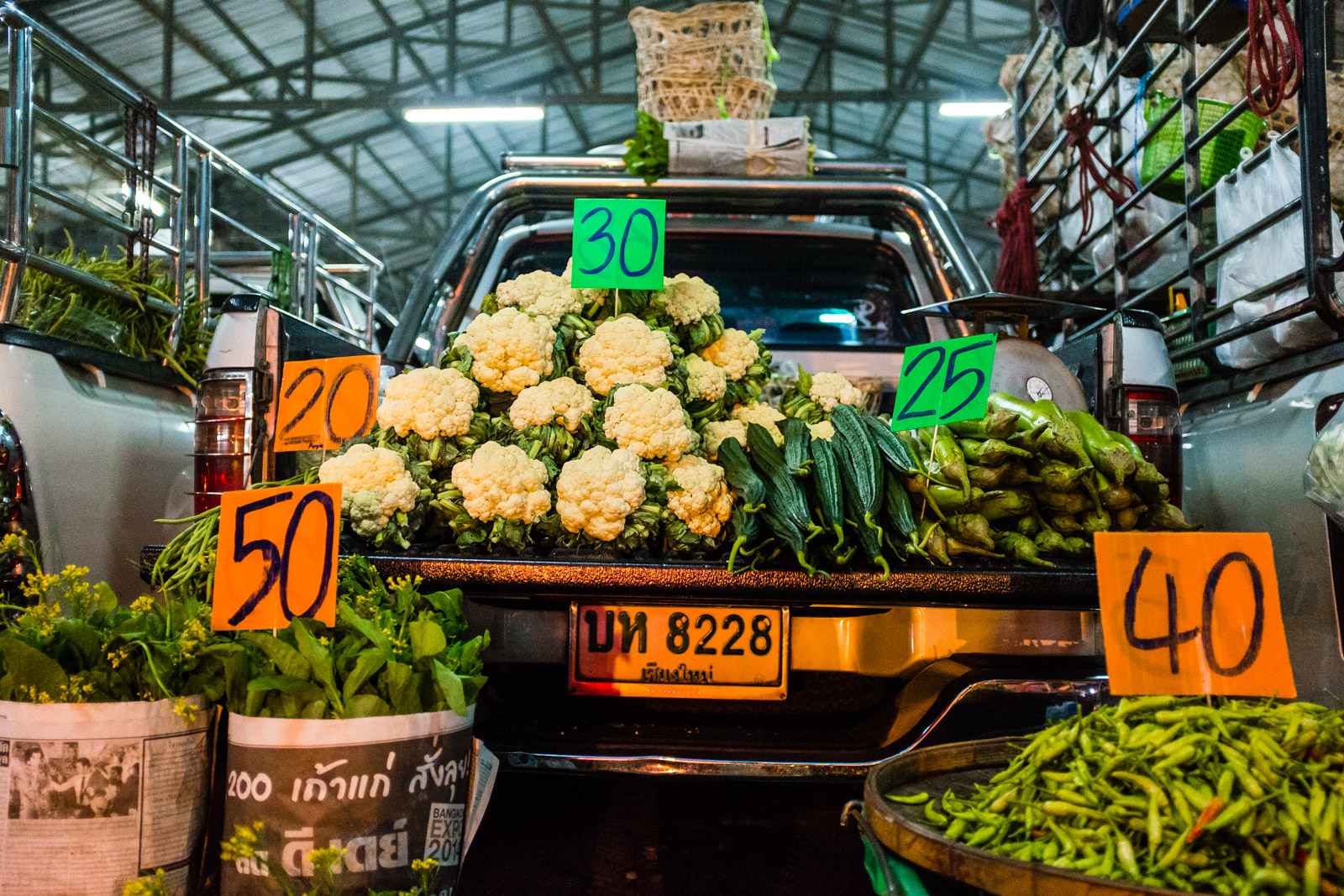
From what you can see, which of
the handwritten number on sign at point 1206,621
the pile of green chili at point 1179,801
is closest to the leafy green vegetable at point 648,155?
the handwritten number on sign at point 1206,621

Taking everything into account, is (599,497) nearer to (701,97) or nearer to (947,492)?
(947,492)

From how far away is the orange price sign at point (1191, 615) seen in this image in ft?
4.27

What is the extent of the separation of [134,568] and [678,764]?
A: 192 cm

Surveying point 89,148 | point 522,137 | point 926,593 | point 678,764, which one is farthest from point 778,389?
point 522,137

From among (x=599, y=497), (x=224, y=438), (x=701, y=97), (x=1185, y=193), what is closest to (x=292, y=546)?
(x=599, y=497)

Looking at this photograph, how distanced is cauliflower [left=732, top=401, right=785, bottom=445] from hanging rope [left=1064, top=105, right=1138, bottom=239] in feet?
7.35

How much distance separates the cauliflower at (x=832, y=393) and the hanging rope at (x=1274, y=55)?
1373mm

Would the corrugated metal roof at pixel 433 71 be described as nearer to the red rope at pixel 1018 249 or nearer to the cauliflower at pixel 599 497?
the red rope at pixel 1018 249

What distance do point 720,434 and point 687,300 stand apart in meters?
0.45

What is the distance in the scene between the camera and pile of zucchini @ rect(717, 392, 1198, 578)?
192 centimetres

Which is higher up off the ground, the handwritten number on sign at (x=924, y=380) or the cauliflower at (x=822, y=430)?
the handwritten number on sign at (x=924, y=380)

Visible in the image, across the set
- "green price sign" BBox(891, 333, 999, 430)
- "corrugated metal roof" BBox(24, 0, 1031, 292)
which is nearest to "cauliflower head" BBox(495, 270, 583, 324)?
"green price sign" BBox(891, 333, 999, 430)

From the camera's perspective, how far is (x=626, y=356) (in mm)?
2283

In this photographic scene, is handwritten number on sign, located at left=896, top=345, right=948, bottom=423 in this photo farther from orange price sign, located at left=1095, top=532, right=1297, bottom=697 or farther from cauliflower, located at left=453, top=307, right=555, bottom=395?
cauliflower, located at left=453, top=307, right=555, bottom=395
